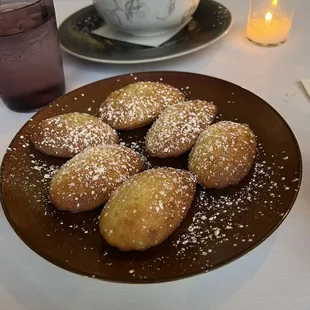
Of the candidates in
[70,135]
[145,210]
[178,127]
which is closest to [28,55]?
[70,135]

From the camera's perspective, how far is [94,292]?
516 millimetres

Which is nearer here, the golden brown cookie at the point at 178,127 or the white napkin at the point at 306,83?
the golden brown cookie at the point at 178,127

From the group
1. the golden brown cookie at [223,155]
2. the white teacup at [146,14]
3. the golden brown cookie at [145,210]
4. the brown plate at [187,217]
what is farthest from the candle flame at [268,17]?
the golden brown cookie at [145,210]

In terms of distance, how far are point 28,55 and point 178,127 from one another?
1.02 feet

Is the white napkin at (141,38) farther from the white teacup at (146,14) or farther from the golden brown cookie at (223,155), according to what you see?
the golden brown cookie at (223,155)

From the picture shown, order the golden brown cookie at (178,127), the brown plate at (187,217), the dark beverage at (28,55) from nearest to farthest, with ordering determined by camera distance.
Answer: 1. the brown plate at (187,217)
2. the golden brown cookie at (178,127)
3. the dark beverage at (28,55)

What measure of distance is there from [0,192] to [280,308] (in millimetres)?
369

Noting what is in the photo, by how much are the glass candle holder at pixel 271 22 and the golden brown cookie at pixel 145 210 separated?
54 centimetres

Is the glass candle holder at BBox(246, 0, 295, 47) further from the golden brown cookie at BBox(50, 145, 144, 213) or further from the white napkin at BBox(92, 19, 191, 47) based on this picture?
the golden brown cookie at BBox(50, 145, 144, 213)

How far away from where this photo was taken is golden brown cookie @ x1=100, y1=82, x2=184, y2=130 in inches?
27.5

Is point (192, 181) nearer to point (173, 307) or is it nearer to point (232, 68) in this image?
point (173, 307)

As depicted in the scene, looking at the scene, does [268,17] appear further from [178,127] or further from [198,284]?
[198,284]

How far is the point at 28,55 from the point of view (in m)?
0.78

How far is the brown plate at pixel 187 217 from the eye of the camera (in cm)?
48
